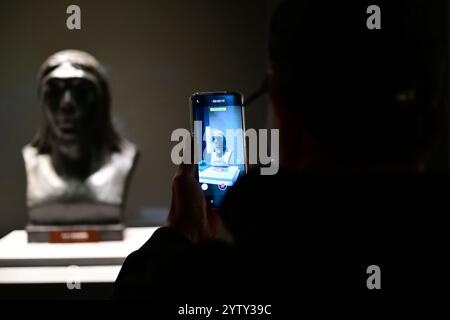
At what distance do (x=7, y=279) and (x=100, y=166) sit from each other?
600 mm

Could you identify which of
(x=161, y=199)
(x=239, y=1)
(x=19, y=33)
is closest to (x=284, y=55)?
(x=239, y=1)

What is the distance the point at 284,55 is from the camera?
512 millimetres

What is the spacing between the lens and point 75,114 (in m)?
1.87

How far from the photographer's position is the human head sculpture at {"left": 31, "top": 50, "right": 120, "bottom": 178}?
1.86 meters

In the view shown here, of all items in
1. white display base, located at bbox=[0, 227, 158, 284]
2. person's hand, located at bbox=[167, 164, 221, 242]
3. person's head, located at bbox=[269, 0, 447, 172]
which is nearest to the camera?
person's head, located at bbox=[269, 0, 447, 172]

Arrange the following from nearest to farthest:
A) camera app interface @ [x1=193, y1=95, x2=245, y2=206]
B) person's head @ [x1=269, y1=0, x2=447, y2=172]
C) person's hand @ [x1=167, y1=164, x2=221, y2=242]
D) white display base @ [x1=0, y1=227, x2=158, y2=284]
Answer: person's head @ [x1=269, y1=0, x2=447, y2=172] → person's hand @ [x1=167, y1=164, x2=221, y2=242] → camera app interface @ [x1=193, y1=95, x2=245, y2=206] → white display base @ [x1=0, y1=227, x2=158, y2=284]

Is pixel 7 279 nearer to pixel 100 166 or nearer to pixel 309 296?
pixel 100 166

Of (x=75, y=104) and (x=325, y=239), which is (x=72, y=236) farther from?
(x=325, y=239)

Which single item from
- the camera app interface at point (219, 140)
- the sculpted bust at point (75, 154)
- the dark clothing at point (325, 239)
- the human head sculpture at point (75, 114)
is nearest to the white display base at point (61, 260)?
the sculpted bust at point (75, 154)

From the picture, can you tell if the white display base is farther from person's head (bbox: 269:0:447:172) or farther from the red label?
person's head (bbox: 269:0:447:172)

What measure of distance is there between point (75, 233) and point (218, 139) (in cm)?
116

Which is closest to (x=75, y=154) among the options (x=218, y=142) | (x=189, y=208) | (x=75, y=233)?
(x=75, y=233)

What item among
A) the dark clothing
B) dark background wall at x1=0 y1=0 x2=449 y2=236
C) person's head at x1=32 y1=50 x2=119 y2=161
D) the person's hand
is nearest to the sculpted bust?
person's head at x1=32 y1=50 x2=119 y2=161

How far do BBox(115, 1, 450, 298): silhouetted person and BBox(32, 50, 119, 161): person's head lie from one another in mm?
1453
